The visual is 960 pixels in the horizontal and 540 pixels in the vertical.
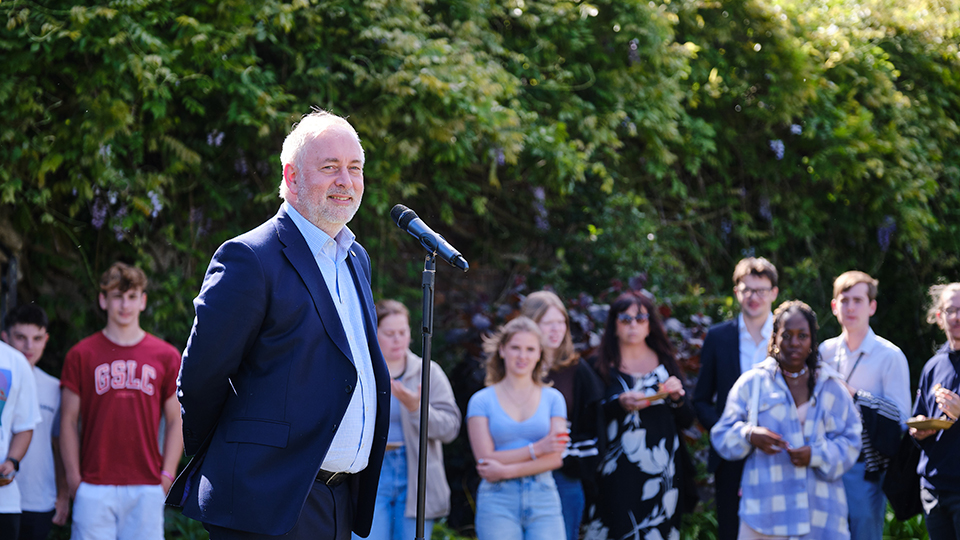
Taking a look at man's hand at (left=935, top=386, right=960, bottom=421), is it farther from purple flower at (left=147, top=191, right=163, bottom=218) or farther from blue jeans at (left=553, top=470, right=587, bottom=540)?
purple flower at (left=147, top=191, right=163, bottom=218)

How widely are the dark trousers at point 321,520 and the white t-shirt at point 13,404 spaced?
87.9 inches

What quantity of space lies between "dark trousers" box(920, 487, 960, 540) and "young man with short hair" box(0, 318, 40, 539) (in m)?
4.28

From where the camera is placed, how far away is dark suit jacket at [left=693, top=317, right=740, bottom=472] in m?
4.73

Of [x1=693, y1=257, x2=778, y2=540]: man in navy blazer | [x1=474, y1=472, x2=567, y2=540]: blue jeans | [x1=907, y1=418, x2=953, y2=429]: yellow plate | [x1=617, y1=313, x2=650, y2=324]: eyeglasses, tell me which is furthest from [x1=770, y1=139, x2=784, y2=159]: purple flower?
[x1=474, y1=472, x2=567, y2=540]: blue jeans

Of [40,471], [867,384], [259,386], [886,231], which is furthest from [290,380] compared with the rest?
[886,231]

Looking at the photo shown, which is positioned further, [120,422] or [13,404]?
[120,422]

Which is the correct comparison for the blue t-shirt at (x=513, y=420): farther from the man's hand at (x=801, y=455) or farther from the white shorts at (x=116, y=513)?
the white shorts at (x=116, y=513)

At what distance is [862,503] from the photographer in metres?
4.50

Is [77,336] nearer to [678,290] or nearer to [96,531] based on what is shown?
[96,531]

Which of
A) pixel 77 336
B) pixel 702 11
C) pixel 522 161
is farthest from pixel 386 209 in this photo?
pixel 702 11

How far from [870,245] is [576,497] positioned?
4.89m

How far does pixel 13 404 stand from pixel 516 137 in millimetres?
3286

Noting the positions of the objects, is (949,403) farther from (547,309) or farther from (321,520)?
(321,520)

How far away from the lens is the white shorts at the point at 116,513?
427cm
